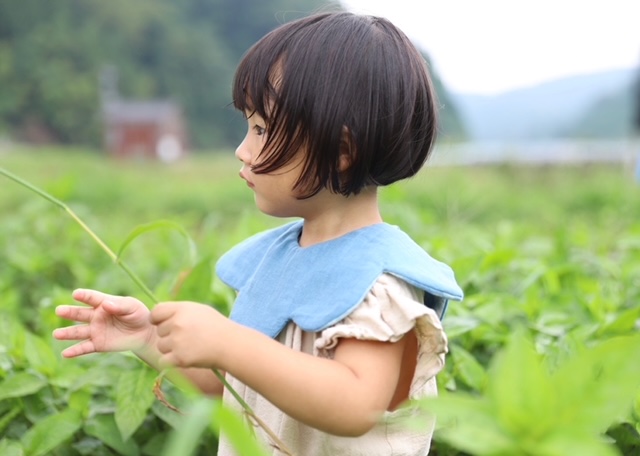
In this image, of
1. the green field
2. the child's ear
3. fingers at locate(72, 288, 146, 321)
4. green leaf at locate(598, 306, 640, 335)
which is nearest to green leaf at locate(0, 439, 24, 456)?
the green field

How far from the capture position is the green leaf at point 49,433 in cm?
115

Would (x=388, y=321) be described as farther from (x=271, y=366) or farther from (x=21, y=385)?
(x=21, y=385)

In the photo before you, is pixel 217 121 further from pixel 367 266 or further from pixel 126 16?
pixel 367 266

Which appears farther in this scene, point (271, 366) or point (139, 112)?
point (139, 112)

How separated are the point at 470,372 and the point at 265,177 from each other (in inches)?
19.3

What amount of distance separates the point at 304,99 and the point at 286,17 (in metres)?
0.41

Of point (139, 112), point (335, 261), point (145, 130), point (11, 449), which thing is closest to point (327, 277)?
point (335, 261)

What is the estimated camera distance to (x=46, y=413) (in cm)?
132

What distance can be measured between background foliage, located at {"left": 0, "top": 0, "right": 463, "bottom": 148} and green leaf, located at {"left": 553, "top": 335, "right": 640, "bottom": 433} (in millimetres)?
29162

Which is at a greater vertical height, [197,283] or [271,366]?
[271,366]

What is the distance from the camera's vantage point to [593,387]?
2.03 feet

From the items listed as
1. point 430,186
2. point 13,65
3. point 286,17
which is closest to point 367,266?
point 286,17

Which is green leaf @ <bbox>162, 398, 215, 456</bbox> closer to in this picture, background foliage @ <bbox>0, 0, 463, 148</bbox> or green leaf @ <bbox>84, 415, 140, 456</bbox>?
green leaf @ <bbox>84, 415, 140, 456</bbox>

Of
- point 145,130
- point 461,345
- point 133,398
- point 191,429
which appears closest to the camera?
point 191,429
